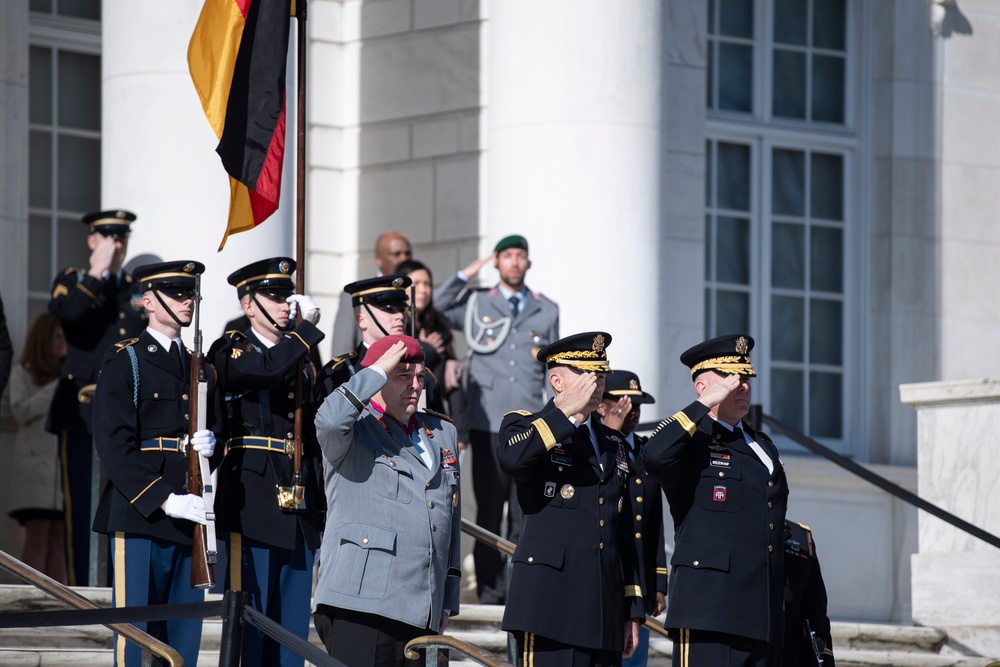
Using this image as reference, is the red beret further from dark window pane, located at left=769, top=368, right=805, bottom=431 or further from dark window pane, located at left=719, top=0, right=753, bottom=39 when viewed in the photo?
dark window pane, located at left=719, top=0, right=753, bottom=39

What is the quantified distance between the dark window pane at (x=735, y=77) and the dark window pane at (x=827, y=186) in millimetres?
716

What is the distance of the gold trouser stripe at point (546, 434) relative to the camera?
7.47m

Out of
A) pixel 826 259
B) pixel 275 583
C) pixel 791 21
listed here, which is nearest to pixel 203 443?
pixel 275 583

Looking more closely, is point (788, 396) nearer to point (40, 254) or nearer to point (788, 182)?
point (788, 182)

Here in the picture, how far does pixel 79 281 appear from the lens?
32.7ft

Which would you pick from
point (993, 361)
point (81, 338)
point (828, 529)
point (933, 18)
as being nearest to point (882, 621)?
point (828, 529)

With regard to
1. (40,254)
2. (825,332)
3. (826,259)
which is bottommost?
(825,332)

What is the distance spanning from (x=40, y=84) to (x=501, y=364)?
3.88m

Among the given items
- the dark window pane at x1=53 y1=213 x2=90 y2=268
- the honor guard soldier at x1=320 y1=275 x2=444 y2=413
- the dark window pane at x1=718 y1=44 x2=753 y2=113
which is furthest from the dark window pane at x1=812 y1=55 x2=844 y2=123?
the honor guard soldier at x1=320 y1=275 x2=444 y2=413

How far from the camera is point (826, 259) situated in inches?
Answer: 591

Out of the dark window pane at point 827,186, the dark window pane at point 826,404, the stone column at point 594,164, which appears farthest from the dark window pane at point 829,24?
the stone column at point 594,164

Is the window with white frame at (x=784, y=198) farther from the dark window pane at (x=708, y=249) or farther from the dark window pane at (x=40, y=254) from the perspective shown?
the dark window pane at (x=40, y=254)

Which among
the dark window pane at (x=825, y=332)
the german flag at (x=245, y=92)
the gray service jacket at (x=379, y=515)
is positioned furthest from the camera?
the dark window pane at (x=825, y=332)

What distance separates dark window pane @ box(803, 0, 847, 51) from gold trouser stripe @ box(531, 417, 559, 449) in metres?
8.31
